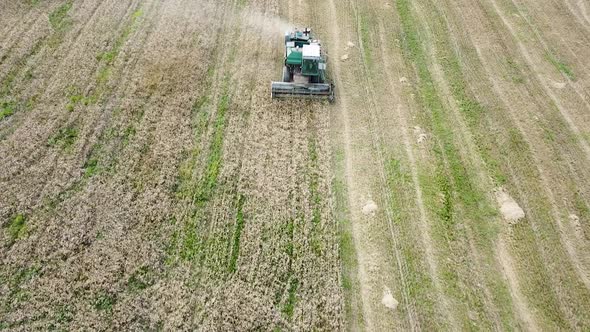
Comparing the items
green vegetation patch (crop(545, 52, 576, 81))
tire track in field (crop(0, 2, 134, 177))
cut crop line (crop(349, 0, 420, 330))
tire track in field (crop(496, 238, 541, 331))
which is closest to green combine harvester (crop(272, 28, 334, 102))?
cut crop line (crop(349, 0, 420, 330))

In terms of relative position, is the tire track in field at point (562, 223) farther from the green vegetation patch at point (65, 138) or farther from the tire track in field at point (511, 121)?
the green vegetation patch at point (65, 138)

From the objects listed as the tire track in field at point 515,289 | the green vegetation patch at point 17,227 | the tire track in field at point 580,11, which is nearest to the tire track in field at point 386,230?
the tire track in field at point 515,289

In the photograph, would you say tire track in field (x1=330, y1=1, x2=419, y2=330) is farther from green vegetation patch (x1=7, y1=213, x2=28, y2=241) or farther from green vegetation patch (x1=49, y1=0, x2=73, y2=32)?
green vegetation patch (x1=49, y1=0, x2=73, y2=32)

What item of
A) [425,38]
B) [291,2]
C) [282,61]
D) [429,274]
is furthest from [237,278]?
[291,2]

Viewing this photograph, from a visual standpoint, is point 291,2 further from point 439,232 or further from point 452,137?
point 439,232

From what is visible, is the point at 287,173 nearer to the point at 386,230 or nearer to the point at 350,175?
the point at 350,175

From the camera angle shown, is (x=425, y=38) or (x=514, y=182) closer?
(x=514, y=182)
